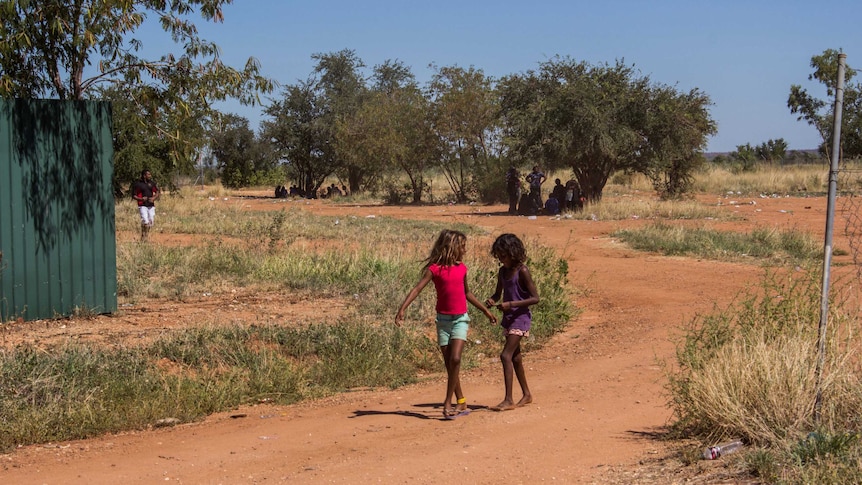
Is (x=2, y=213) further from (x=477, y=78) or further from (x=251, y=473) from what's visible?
(x=477, y=78)

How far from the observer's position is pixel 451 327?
741cm

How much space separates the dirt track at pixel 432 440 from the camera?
582 centimetres

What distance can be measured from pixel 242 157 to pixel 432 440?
2128 inches

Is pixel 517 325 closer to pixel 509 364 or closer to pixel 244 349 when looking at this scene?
pixel 509 364

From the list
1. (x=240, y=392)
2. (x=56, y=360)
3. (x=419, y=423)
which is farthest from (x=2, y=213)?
(x=419, y=423)

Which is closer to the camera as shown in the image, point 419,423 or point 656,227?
point 419,423

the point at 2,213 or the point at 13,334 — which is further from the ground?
the point at 2,213

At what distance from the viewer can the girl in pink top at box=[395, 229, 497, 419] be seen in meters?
7.32

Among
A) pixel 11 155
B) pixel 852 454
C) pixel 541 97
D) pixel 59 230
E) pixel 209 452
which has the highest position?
pixel 541 97

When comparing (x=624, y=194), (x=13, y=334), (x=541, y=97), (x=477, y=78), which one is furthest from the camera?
(x=624, y=194)

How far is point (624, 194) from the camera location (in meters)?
40.6

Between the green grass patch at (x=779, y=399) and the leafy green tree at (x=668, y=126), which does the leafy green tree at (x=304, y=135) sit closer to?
the leafy green tree at (x=668, y=126)

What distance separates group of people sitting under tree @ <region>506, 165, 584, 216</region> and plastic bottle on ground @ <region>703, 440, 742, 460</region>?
2381 centimetres

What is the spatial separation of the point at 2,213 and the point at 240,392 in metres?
3.75
